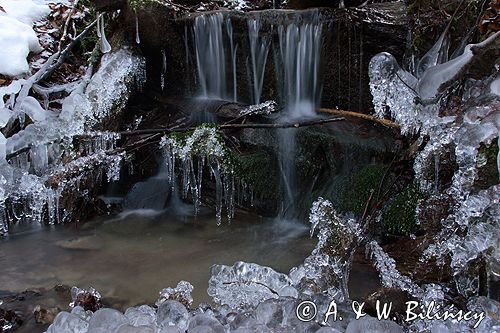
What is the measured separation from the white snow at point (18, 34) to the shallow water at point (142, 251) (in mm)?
2042

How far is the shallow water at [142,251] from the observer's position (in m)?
3.55

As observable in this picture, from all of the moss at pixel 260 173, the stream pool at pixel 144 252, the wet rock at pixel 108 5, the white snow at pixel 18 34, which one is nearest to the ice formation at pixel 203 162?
the moss at pixel 260 173

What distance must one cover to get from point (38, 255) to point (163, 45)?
258 cm

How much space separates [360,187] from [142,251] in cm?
184

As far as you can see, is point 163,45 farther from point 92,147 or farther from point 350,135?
point 350,135

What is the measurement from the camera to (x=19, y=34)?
19.0 ft

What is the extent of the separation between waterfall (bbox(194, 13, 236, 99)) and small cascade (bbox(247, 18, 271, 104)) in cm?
23

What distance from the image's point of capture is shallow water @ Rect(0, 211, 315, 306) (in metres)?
3.55

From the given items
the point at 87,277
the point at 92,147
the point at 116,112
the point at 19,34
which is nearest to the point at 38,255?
the point at 87,277

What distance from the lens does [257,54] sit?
16.5 ft

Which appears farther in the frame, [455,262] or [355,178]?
[355,178]

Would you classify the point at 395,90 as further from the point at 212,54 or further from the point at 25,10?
the point at 25,10

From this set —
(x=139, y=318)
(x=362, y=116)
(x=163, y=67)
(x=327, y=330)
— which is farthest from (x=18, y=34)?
(x=327, y=330)

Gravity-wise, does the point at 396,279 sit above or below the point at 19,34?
below
